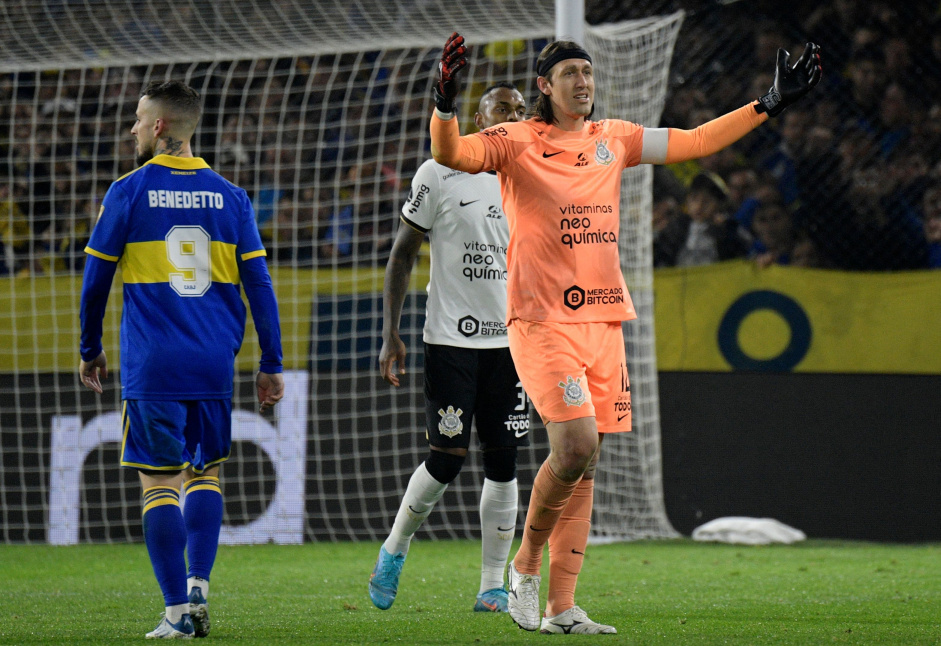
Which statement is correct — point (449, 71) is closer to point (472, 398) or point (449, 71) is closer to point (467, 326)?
point (467, 326)

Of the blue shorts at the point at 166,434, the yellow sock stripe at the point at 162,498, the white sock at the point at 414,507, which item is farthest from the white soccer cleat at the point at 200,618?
the white sock at the point at 414,507

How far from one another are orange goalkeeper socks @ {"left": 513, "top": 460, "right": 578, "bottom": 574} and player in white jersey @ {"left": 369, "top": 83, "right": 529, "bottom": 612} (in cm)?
72

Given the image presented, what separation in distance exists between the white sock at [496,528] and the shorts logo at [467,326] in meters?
0.63

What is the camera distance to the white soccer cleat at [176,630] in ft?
12.2

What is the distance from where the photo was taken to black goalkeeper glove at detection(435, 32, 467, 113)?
3.48m

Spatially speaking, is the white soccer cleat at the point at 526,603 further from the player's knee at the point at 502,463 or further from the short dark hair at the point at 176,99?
the short dark hair at the point at 176,99

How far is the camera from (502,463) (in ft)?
15.8

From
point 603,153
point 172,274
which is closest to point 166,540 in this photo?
point 172,274

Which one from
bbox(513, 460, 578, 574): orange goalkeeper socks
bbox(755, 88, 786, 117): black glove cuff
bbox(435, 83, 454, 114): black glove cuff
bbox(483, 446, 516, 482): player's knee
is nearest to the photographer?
bbox(435, 83, 454, 114): black glove cuff

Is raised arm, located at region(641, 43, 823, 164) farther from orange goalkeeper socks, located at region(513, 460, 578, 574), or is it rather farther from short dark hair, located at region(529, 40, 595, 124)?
orange goalkeeper socks, located at region(513, 460, 578, 574)

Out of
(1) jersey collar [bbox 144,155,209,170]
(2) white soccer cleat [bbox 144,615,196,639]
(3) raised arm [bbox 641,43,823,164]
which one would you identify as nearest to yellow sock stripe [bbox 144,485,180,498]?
(2) white soccer cleat [bbox 144,615,196,639]

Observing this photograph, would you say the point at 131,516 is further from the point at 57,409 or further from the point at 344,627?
the point at 344,627

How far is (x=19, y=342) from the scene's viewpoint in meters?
8.62

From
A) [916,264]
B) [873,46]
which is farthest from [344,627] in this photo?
[873,46]
